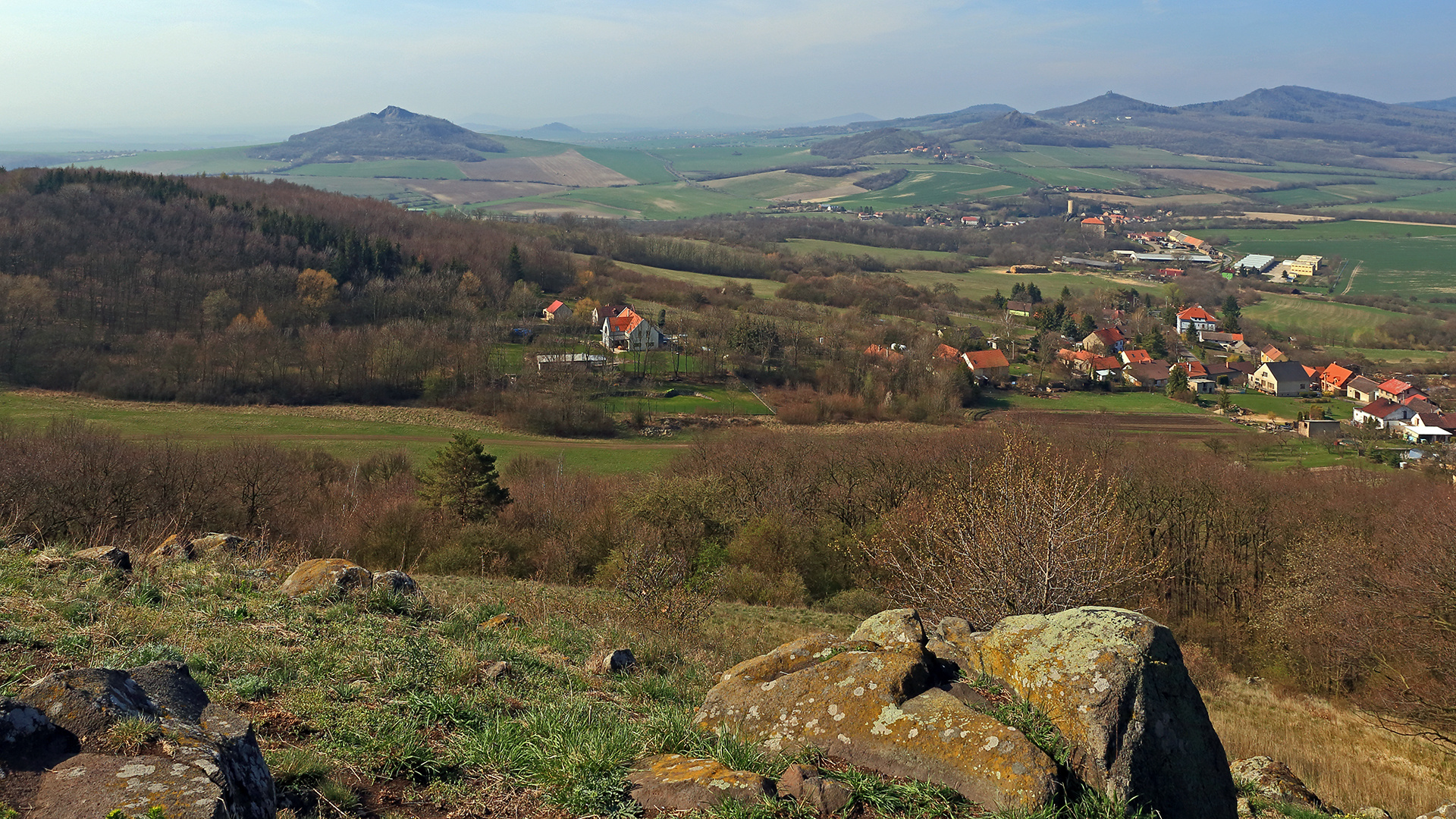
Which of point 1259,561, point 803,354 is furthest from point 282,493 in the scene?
point 803,354

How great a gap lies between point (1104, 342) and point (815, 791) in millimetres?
95939

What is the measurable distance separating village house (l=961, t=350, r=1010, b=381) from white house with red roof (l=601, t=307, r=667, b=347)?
2986cm

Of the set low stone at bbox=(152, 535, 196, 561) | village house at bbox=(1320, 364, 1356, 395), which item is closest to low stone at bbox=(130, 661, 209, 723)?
low stone at bbox=(152, 535, 196, 561)

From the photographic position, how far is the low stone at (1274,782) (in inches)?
373

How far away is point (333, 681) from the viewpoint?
7754 mm

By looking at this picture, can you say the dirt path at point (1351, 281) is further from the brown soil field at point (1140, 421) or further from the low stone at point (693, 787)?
the low stone at point (693, 787)

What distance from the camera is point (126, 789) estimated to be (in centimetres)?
429

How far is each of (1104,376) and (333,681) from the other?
8447 centimetres

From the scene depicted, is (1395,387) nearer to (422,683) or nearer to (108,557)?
(422,683)

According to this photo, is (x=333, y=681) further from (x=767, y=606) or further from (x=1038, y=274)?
(x=1038, y=274)

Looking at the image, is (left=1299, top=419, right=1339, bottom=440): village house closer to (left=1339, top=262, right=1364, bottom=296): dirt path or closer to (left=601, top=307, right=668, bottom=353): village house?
(left=601, top=307, right=668, bottom=353): village house

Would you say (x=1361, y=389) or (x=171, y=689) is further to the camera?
(x=1361, y=389)

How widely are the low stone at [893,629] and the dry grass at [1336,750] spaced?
7.14m

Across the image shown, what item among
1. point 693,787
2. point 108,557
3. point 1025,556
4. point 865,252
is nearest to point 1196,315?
point 865,252
